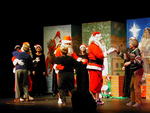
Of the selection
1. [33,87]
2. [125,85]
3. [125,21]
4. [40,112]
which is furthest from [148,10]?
[40,112]

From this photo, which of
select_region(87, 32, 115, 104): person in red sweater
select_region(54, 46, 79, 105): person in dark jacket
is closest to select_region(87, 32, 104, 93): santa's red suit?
select_region(87, 32, 115, 104): person in red sweater

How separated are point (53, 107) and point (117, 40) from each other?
10.7 ft

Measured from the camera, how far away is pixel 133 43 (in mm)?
9531

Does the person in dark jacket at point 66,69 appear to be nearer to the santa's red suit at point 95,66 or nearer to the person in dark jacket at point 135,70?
the santa's red suit at point 95,66

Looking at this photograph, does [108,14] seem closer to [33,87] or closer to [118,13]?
[118,13]

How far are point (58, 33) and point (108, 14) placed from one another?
61.0 inches

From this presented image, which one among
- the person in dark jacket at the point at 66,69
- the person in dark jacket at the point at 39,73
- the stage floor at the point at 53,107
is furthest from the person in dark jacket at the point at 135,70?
the person in dark jacket at the point at 39,73

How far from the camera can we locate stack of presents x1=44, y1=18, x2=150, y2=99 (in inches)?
446

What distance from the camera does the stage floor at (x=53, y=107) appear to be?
891 centimetres

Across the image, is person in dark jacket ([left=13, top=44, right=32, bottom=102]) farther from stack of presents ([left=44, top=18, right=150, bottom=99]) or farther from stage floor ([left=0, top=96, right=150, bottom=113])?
stack of presents ([left=44, top=18, right=150, bottom=99])

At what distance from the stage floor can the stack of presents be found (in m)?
0.55

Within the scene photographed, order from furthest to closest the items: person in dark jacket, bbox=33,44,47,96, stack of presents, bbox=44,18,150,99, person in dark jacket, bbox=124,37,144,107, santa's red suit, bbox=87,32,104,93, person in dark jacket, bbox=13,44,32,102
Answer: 1. person in dark jacket, bbox=33,44,47,96
2. stack of presents, bbox=44,18,150,99
3. person in dark jacket, bbox=13,44,32,102
4. santa's red suit, bbox=87,32,104,93
5. person in dark jacket, bbox=124,37,144,107

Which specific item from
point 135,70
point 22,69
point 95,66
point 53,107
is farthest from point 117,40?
point 53,107

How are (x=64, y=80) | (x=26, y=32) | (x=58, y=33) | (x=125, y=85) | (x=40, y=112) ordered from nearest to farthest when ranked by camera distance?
(x=40, y=112) → (x=64, y=80) → (x=125, y=85) → (x=58, y=33) → (x=26, y=32)
